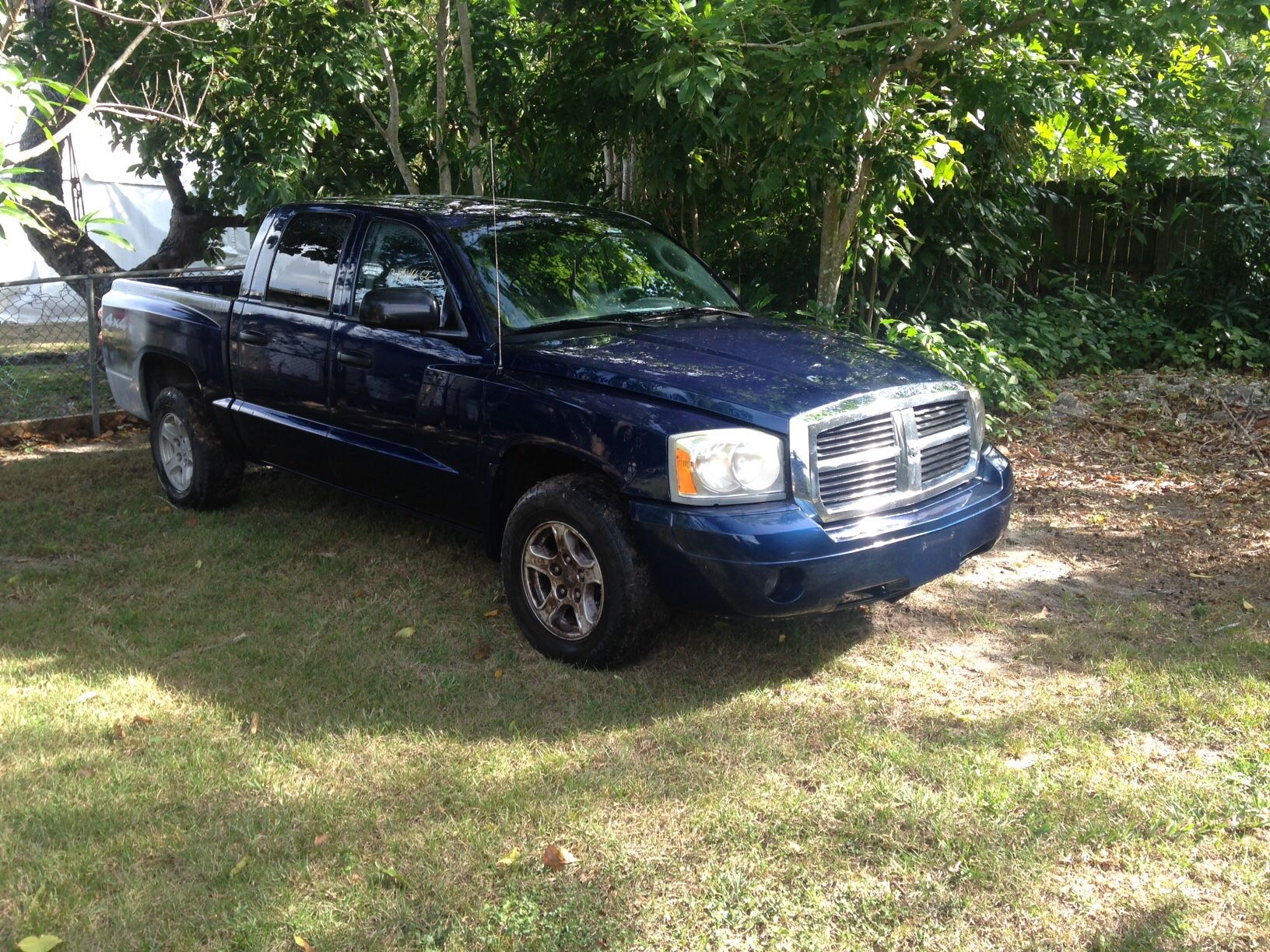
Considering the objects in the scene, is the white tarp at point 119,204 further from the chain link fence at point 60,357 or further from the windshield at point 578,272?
the windshield at point 578,272

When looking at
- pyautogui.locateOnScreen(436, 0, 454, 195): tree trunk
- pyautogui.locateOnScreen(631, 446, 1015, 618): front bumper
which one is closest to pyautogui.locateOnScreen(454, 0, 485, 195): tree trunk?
pyautogui.locateOnScreen(436, 0, 454, 195): tree trunk

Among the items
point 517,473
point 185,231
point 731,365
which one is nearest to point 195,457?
point 517,473

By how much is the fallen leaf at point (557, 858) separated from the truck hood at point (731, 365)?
1.61 m

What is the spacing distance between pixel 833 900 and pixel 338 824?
1463mm

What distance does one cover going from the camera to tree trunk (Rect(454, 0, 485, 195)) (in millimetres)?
9164

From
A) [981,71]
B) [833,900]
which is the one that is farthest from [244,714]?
[981,71]

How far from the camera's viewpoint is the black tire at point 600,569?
4324mm

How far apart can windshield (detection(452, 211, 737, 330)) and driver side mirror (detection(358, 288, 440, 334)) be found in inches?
9.7

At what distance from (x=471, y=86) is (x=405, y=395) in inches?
198

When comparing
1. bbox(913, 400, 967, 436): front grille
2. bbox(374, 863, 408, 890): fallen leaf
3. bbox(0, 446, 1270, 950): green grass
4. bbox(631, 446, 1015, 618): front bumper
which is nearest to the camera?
bbox(0, 446, 1270, 950): green grass

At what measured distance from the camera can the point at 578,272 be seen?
5.38 m

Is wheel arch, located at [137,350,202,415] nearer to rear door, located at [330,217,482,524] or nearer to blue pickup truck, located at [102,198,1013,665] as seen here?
blue pickup truck, located at [102,198,1013,665]

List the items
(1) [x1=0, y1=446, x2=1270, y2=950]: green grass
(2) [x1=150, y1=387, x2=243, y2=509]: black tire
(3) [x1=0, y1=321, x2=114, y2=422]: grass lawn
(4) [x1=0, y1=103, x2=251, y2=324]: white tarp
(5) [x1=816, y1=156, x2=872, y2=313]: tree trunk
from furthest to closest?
(4) [x1=0, y1=103, x2=251, y2=324]: white tarp, (3) [x1=0, y1=321, x2=114, y2=422]: grass lawn, (5) [x1=816, y1=156, x2=872, y2=313]: tree trunk, (2) [x1=150, y1=387, x2=243, y2=509]: black tire, (1) [x1=0, y1=446, x2=1270, y2=950]: green grass

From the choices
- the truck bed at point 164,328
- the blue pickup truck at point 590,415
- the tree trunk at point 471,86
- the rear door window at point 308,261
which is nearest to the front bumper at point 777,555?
the blue pickup truck at point 590,415
